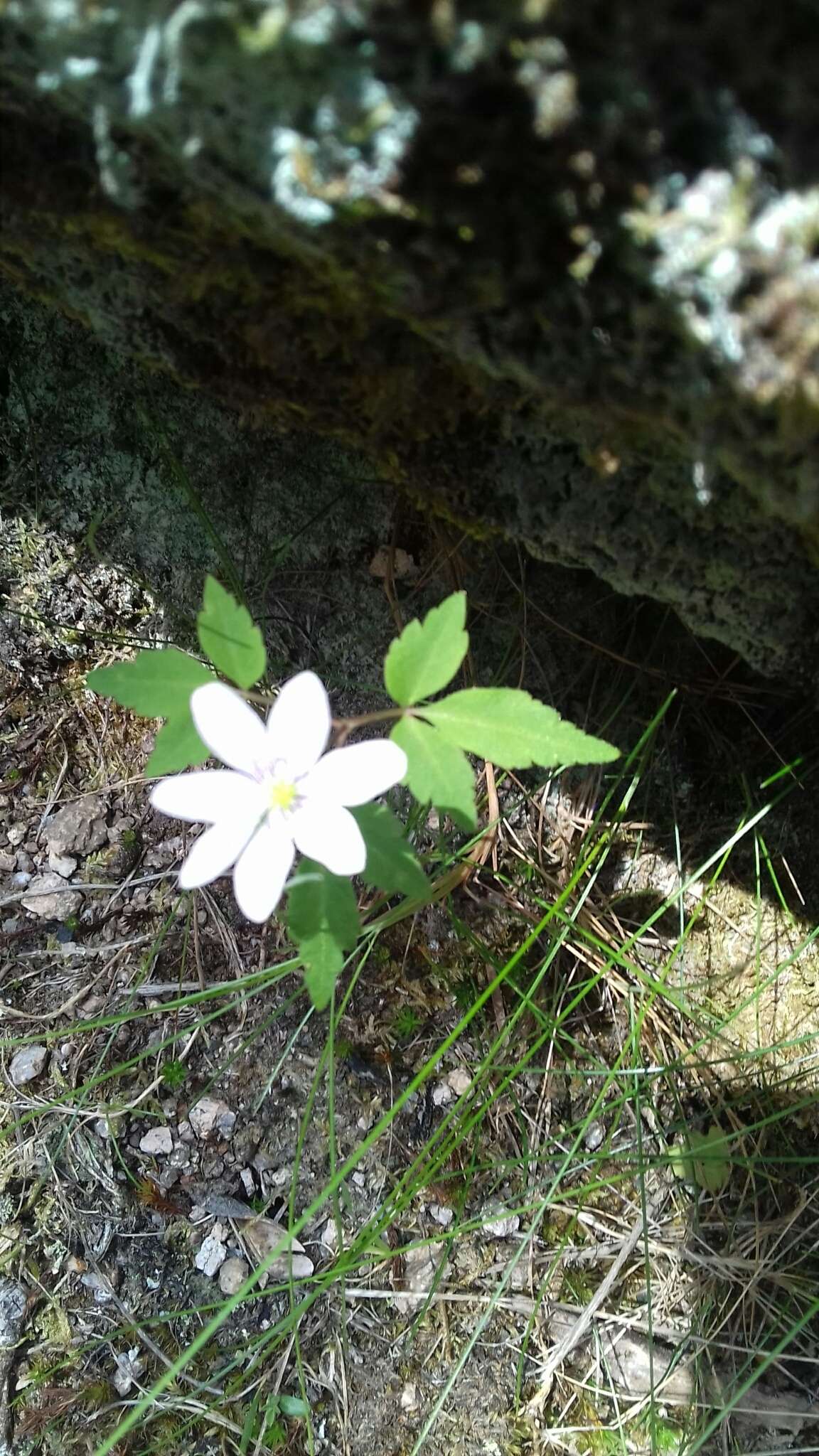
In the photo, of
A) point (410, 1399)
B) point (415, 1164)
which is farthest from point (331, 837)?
point (410, 1399)

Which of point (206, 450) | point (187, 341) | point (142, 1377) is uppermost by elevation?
point (187, 341)

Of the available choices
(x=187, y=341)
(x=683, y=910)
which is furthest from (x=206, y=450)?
(x=683, y=910)

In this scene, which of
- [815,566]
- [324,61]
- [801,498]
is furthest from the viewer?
[815,566]

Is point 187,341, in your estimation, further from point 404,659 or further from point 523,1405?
point 523,1405

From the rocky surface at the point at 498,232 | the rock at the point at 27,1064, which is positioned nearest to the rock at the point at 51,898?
the rock at the point at 27,1064

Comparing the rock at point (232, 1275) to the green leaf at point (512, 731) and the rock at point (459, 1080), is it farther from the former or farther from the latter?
the green leaf at point (512, 731)

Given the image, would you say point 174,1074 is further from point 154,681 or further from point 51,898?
point 154,681
